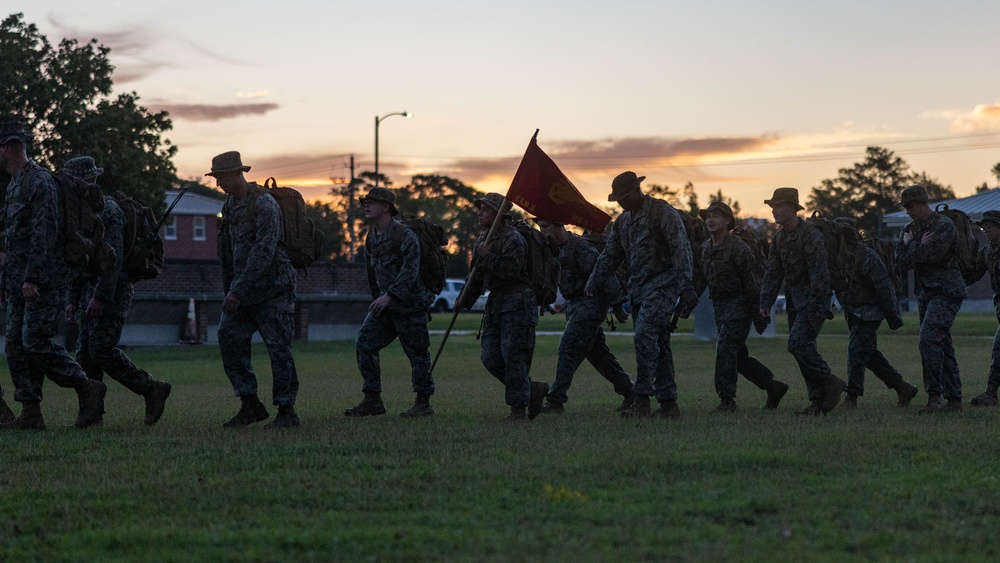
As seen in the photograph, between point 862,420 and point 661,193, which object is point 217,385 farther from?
point 661,193

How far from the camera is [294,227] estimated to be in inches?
414

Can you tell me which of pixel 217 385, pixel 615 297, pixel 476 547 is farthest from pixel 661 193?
pixel 476 547

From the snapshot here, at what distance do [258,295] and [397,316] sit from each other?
2001 mm

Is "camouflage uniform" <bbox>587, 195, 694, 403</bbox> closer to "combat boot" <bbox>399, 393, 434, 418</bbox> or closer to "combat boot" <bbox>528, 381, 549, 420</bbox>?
"combat boot" <bbox>528, 381, 549, 420</bbox>

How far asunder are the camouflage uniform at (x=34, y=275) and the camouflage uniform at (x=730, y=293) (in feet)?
19.0

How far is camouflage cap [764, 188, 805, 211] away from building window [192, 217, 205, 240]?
73634 millimetres

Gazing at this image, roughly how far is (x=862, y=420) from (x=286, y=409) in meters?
4.77

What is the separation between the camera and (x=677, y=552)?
550 cm

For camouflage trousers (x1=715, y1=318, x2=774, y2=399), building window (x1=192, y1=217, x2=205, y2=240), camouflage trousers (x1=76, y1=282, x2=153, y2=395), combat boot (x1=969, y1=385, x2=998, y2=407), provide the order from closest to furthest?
1. camouflage trousers (x1=76, y1=282, x2=153, y2=395)
2. camouflage trousers (x1=715, y1=318, x2=774, y2=399)
3. combat boot (x1=969, y1=385, x2=998, y2=407)
4. building window (x1=192, y1=217, x2=205, y2=240)

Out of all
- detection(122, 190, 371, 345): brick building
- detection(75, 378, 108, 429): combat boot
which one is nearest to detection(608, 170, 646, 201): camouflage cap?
detection(75, 378, 108, 429): combat boot

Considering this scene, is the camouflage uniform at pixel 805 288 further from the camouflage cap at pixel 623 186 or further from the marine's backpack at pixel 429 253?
the marine's backpack at pixel 429 253

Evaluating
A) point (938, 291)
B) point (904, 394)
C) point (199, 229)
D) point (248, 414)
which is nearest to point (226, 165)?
point (248, 414)

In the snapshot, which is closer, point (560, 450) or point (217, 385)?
point (560, 450)

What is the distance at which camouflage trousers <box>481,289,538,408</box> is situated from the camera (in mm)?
11250
